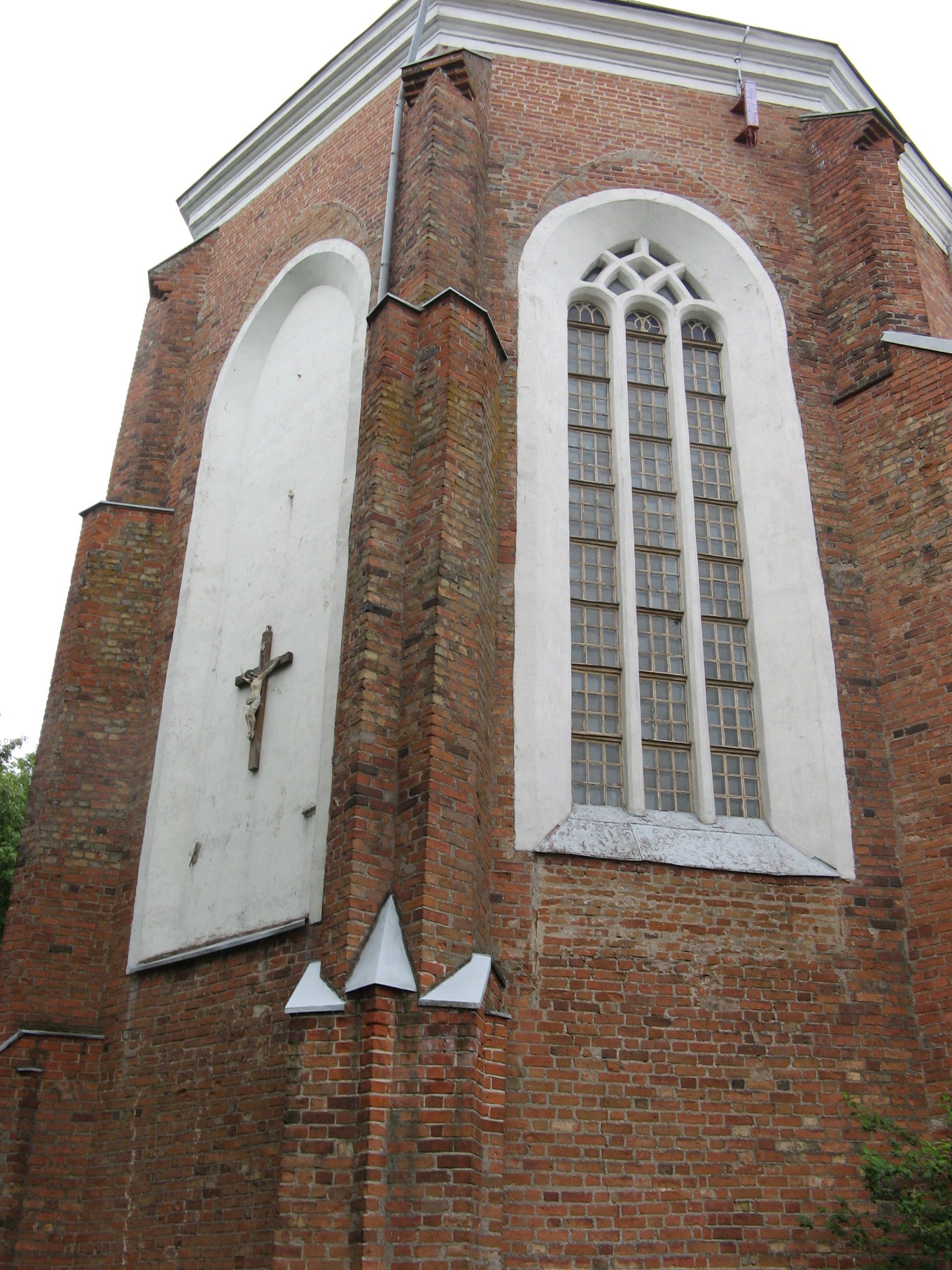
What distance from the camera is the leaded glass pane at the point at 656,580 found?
9.43m

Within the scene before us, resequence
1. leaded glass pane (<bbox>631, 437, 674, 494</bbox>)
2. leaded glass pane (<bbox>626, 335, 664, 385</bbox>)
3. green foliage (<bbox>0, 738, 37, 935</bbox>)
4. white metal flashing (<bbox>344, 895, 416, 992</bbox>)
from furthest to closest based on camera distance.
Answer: green foliage (<bbox>0, 738, 37, 935</bbox>) → leaded glass pane (<bbox>626, 335, 664, 385</bbox>) → leaded glass pane (<bbox>631, 437, 674, 494</bbox>) → white metal flashing (<bbox>344, 895, 416, 992</bbox>)

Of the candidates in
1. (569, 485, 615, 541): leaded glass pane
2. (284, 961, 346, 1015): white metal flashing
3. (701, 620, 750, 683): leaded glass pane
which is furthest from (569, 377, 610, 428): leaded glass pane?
(284, 961, 346, 1015): white metal flashing

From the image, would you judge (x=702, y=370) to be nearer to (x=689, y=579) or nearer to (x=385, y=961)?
(x=689, y=579)

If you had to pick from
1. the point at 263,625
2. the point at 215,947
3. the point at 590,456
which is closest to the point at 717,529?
the point at 590,456

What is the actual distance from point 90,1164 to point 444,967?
386 cm

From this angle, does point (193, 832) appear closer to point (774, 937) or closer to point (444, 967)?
point (444, 967)

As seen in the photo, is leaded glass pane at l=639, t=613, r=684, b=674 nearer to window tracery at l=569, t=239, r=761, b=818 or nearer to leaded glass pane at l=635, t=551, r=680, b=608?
window tracery at l=569, t=239, r=761, b=818

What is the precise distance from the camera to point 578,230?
10781 millimetres

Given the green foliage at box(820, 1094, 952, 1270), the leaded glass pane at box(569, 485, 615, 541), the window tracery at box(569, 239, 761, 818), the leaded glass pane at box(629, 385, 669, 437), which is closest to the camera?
the green foliage at box(820, 1094, 952, 1270)

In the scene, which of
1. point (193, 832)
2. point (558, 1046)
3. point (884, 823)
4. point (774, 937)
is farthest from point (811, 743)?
point (193, 832)

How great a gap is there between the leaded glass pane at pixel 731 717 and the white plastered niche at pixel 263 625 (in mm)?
2946

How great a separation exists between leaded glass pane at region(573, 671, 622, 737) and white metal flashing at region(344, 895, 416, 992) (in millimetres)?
2452

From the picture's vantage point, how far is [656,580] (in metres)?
9.53

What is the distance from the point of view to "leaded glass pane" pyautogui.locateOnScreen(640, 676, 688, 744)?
889cm
